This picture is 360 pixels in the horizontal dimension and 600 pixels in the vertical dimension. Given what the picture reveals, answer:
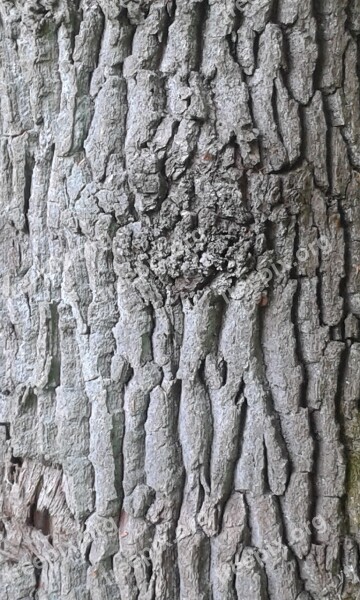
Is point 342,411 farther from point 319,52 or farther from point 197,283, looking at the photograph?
point 319,52

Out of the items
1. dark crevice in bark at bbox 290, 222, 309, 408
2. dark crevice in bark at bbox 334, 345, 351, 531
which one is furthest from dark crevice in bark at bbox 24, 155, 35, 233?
dark crevice in bark at bbox 334, 345, 351, 531

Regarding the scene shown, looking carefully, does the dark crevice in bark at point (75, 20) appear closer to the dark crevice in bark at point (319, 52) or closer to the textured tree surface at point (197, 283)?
the textured tree surface at point (197, 283)

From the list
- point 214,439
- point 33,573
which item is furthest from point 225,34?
point 33,573

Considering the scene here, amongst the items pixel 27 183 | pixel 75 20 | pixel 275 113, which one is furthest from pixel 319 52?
pixel 27 183

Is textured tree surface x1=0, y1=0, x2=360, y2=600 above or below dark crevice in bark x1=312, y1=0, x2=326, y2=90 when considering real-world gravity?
below

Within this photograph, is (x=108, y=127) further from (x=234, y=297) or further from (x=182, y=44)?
(x=234, y=297)

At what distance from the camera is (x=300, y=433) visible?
98cm

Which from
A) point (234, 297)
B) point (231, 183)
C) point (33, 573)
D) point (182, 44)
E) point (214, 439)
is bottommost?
point (33, 573)

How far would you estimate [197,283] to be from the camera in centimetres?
96

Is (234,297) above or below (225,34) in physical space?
below

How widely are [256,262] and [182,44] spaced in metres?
0.35

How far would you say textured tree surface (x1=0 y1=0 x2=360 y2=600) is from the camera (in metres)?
0.95

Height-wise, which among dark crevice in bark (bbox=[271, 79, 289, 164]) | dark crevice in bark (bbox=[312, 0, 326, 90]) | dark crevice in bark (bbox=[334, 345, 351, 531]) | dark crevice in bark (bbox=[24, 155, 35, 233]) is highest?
dark crevice in bark (bbox=[312, 0, 326, 90])

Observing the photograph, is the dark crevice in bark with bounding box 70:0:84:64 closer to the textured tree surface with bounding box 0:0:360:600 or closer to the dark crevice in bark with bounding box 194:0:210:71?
the textured tree surface with bounding box 0:0:360:600
